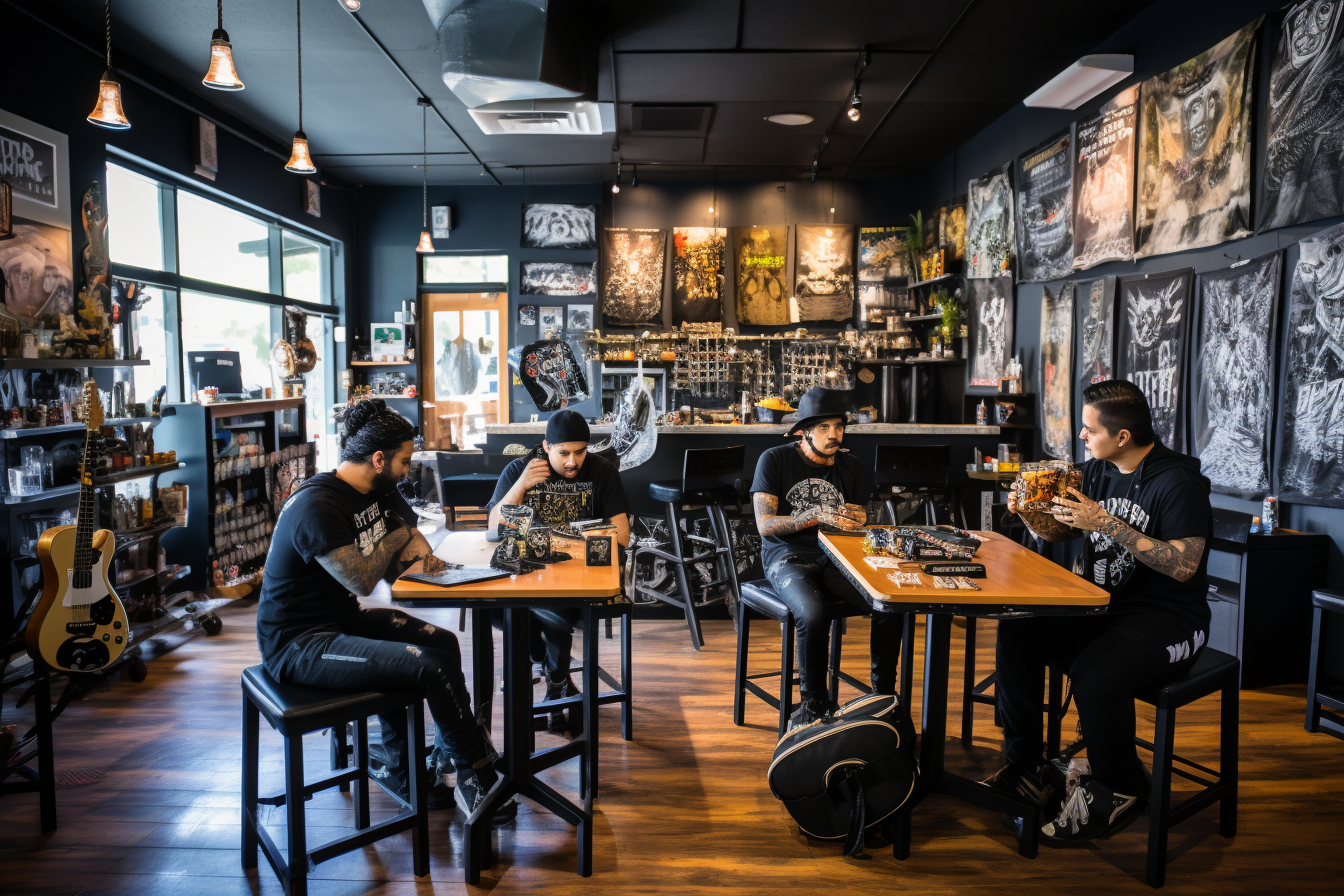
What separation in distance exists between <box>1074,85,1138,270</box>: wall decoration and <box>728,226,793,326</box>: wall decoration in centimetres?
346

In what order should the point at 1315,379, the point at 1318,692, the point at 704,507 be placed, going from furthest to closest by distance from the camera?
the point at 704,507, the point at 1315,379, the point at 1318,692

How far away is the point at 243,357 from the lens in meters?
6.85

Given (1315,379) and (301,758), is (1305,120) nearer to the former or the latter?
(1315,379)

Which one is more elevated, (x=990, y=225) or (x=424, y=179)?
(x=424, y=179)

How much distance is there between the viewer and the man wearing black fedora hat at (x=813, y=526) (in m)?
2.99

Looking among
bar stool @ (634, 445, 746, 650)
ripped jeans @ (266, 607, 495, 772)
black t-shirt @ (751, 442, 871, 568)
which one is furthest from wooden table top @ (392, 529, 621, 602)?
bar stool @ (634, 445, 746, 650)

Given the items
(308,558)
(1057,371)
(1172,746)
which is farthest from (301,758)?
(1057,371)

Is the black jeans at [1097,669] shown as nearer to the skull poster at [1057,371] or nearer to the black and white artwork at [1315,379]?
the black and white artwork at [1315,379]

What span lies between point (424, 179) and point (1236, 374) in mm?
7236

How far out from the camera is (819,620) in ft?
9.83

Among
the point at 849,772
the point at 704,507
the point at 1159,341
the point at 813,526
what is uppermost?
the point at 1159,341

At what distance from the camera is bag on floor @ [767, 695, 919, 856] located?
242cm

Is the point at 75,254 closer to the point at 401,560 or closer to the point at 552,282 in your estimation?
the point at 401,560

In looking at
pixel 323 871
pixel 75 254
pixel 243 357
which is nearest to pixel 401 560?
pixel 323 871
